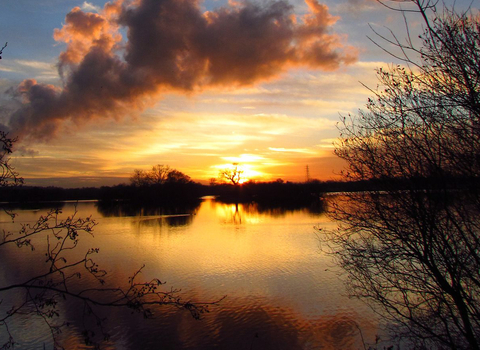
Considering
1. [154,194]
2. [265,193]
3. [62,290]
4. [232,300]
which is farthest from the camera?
[265,193]

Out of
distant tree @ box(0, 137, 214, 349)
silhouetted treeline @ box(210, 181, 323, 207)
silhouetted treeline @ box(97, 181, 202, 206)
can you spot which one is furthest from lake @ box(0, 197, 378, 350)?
silhouetted treeline @ box(97, 181, 202, 206)

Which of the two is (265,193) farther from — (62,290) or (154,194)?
(62,290)

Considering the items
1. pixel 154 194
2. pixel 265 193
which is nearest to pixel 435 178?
pixel 265 193

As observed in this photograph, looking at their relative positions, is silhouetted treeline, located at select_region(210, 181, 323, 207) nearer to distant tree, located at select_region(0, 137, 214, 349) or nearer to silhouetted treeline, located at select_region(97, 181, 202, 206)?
silhouetted treeline, located at select_region(97, 181, 202, 206)

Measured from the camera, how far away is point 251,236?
2284 cm

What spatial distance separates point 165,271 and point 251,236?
30.1ft

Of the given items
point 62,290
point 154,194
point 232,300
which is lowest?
point 232,300

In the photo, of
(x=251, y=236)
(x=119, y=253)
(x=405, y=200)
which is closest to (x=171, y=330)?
(x=405, y=200)

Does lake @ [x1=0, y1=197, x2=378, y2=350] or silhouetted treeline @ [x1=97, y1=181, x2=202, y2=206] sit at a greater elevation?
silhouetted treeline @ [x1=97, y1=181, x2=202, y2=206]

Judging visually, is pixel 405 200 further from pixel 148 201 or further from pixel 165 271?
pixel 148 201

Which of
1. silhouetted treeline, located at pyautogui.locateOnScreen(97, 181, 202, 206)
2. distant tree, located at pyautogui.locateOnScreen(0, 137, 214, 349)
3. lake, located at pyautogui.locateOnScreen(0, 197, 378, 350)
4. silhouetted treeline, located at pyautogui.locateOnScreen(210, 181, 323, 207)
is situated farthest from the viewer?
silhouetted treeline, located at pyautogui.locateOnScreen(97, 181, 202, 206)

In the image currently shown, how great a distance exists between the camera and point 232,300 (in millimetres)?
10992

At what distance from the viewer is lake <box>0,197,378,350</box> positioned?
8570mm

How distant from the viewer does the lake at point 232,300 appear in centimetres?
857
